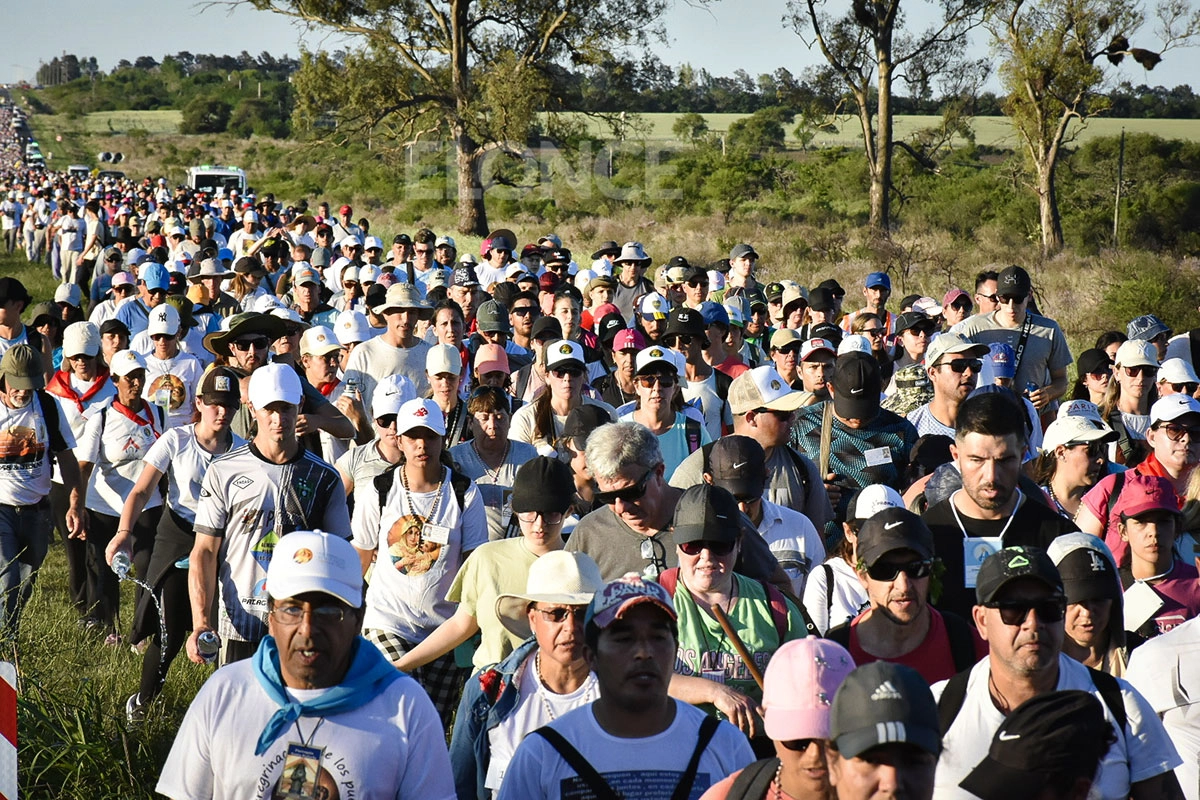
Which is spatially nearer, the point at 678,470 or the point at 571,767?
the point at 571,767

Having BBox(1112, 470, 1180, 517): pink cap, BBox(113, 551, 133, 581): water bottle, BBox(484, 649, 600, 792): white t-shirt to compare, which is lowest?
BBox(113, 551, 133, 581): water bottle

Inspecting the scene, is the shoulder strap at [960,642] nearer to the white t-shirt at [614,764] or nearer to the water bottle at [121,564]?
the white t-shirt at [614,764]

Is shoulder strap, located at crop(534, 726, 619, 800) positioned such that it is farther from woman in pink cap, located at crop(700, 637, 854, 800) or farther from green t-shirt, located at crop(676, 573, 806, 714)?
green t-shirt, located at crop(676, 573, 806, 714)

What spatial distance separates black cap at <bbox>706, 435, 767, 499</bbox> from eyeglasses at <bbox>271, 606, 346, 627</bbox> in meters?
2.23

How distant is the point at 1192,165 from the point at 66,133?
10224cm

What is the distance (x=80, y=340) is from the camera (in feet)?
31.3

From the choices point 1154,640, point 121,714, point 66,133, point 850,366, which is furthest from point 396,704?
point 66,133

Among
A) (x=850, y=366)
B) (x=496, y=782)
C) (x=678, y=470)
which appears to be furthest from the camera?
(x=850, y=366)

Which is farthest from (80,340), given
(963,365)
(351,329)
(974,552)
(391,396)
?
(974,552)

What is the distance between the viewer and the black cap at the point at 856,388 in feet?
24.3

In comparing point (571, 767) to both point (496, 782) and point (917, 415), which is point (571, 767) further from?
point (917, 415)

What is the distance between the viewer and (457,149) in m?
42.6

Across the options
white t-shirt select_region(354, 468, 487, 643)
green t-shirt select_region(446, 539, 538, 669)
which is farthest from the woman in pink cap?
white t-shirt select_region(354, 468, 487, 643)

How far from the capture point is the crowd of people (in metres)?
3.87
